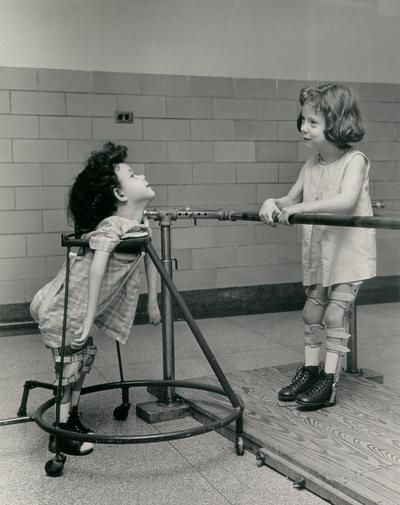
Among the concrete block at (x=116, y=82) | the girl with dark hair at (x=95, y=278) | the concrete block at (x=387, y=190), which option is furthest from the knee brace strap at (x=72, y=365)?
the concrete block at (x=387, y=190)

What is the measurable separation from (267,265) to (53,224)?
1570 millimetres

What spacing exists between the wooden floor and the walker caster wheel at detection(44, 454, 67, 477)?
61cm

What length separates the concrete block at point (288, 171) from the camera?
495 centimetres

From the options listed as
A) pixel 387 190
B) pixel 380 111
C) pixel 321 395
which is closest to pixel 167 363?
pixel 321 395

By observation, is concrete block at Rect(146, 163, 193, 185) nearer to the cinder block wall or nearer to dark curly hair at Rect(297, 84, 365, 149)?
the cinder block wall

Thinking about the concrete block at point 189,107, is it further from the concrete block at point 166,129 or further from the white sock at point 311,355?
the white sock at point 311,355

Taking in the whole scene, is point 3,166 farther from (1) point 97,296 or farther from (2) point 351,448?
(2) point 351,448

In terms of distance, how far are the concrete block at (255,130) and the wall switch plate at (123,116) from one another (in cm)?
77

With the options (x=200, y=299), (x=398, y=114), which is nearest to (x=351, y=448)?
(x=200, y=299)

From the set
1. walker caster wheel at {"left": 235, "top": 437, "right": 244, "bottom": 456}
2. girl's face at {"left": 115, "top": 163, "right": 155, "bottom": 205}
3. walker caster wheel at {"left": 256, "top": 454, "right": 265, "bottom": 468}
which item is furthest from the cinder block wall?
walker caster wheel at {"left": 256, "top": 454, "right": 265, "bottom": 468}

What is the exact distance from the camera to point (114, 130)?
4.45m

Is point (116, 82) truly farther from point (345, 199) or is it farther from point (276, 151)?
point (345, 199)

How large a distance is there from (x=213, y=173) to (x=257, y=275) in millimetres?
805

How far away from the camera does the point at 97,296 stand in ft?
7.27
